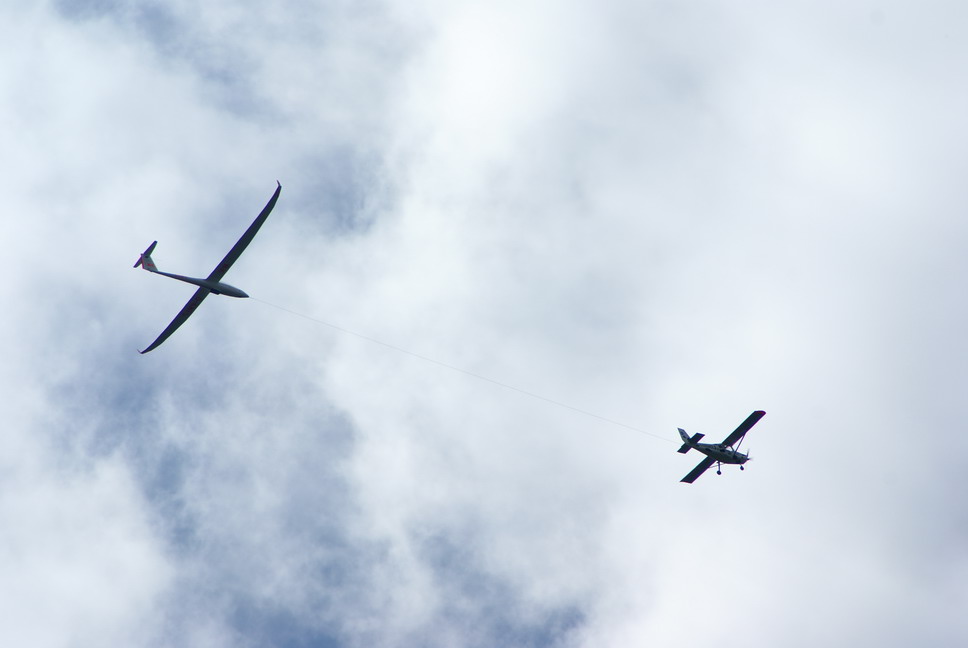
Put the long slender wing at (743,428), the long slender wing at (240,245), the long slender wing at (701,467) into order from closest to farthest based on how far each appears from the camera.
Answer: the long slender wing at (240,245)
the long slender wing at (743,428)
the long slender wing at (701,467)

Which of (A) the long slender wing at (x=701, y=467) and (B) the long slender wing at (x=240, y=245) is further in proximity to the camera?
(A) the long slender wing at (x=701, y=467)

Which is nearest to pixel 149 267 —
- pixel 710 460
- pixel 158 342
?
pixel 158 342

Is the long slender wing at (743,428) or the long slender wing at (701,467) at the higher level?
the long slender wing at (743,428)

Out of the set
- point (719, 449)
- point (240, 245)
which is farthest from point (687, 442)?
point (240, 245)

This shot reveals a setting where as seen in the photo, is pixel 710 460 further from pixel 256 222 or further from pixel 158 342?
pixel 158 342

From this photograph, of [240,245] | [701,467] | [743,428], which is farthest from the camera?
[701,467]

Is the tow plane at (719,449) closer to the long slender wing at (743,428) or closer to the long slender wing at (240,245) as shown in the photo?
the long slender wing at (743,428)

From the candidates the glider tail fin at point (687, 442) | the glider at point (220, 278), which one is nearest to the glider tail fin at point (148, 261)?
the glider at point (220, 278)

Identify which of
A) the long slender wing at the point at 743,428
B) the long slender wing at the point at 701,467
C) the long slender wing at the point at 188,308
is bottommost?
Answer: the long slender wing at the point at 188,308

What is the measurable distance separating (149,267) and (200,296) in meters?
8.90

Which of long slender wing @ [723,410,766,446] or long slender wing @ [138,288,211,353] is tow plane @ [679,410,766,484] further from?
long slender wing @ [138,288,211,353]

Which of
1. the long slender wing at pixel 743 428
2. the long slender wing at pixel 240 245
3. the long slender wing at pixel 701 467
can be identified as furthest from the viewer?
the long slender wing at pixel 701 467

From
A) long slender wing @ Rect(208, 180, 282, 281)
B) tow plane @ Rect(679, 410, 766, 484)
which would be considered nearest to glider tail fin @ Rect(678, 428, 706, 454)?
tow plane @ Rect(679, 410, 766, 484)

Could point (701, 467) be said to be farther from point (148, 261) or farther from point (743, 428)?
point (148, 261)
